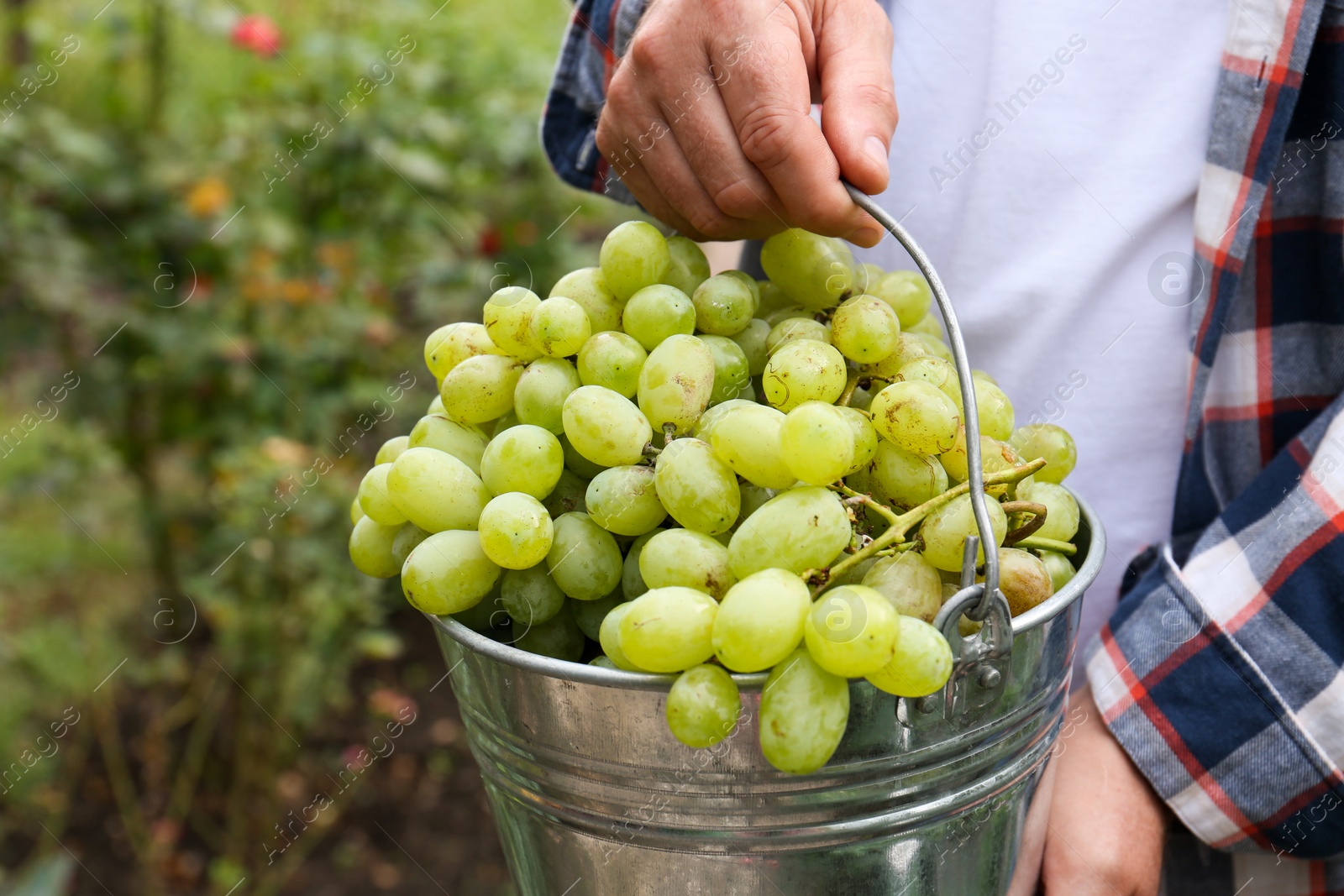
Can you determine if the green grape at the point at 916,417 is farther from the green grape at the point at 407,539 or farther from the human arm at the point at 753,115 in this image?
the green grape at the point at 407,539

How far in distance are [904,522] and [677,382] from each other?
0.18 m

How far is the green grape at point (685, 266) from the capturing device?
32.5 inches

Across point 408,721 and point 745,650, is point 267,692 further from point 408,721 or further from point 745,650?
point 745,650

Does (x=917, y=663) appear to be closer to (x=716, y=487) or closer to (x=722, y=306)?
(x=716, y=487)

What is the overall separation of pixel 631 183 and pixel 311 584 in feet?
4.45

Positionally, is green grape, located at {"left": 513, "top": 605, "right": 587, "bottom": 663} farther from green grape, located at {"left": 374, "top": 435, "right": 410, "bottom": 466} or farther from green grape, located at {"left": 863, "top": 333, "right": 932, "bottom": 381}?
green grape, located at {"left": 863, "top": 333, "right": 932, "bottom": 381}

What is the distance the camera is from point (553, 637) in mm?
735

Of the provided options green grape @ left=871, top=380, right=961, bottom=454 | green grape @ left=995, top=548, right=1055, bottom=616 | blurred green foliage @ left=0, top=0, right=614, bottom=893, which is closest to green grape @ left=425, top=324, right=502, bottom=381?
green grape @ left=871, top=380, right=961, bottom=454

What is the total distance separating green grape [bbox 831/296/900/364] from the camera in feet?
2.46

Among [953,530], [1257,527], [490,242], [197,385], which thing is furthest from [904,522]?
[490,242]

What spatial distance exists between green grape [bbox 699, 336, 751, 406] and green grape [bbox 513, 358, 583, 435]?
0.11 meters

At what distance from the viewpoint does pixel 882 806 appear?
643 millimetres

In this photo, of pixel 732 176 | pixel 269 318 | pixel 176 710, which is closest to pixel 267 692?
pixel 176 710

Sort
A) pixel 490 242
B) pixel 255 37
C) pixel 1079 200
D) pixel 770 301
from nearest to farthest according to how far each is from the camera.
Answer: pixel 770 301 < pixel 1079 200 < pixel 255 37 < pixel 490 242
